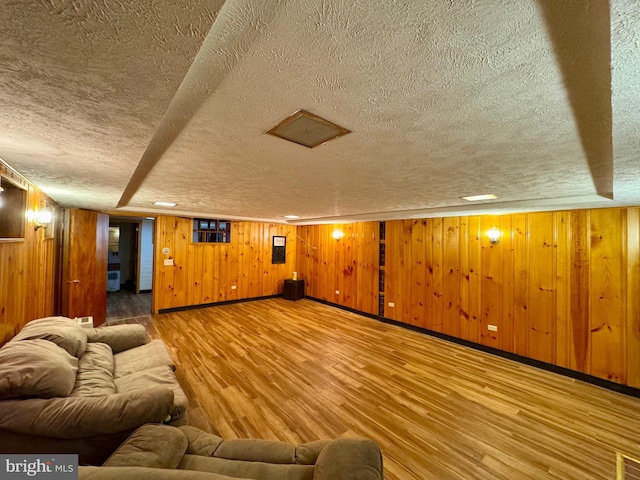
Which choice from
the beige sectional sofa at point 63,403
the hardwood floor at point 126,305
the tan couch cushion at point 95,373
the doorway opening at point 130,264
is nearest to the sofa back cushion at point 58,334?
the beige sectional sofa at point 63,403

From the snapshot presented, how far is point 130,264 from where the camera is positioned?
8.18 m

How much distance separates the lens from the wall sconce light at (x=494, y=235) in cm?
381

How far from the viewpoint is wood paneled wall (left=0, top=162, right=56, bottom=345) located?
1.82m

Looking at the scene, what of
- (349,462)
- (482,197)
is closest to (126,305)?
(349,462)

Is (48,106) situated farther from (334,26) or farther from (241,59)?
(334,26)

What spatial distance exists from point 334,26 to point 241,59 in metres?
0.29

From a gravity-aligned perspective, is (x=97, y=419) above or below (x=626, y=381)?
above

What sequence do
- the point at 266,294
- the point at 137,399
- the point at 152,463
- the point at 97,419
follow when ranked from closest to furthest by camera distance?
the point at 152,463 → the point at 97,419 → the point at 137,399 → the point at 266,294

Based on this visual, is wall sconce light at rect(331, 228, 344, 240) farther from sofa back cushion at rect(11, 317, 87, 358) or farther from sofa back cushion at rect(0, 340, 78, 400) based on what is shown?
sofa back cushion at rect(0, 340, 78, 400)

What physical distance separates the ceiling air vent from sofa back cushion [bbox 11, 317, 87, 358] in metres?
2.24

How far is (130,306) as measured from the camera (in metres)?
5.94

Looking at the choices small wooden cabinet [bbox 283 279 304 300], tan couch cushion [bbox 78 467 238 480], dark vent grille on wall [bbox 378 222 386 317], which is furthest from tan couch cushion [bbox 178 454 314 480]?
small wooden cabinet [bbox 283 279 304 300]

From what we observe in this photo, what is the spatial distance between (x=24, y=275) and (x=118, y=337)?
0.95 m

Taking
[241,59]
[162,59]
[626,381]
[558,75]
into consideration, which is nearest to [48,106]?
[162,59]
